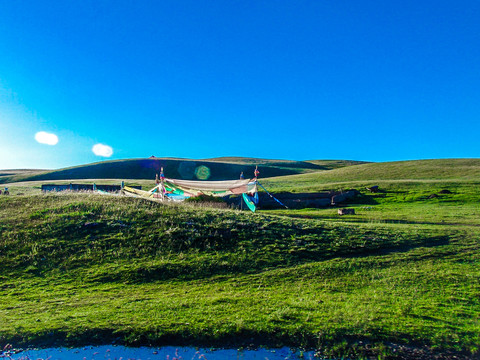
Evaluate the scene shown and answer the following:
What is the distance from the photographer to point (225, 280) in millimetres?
8445

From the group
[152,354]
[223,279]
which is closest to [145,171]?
[223,279]

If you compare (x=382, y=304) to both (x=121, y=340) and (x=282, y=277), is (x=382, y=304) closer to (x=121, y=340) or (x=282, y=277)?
(x=282, y=277)

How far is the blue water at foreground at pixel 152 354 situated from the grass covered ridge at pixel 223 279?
223 millimetres

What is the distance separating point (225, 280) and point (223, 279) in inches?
3.5

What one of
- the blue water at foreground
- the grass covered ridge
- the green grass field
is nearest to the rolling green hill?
the grass covered ridge

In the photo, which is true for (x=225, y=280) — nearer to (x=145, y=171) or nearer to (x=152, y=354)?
(x=152, y=354)

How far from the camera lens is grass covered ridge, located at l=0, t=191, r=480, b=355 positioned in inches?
227

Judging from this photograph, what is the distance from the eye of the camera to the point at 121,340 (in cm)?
564

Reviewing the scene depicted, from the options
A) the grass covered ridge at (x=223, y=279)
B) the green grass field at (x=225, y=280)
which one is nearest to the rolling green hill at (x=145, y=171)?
the grass covered ridge at (x=223, y=279)

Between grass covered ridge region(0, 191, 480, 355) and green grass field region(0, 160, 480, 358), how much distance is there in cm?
3

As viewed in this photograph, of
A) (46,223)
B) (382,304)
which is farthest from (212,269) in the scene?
(46,223)

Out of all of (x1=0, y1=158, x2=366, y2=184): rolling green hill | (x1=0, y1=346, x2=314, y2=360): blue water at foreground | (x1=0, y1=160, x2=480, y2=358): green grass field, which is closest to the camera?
(x1=0, y1=346, x2=314, y2=360): blue water at foreground

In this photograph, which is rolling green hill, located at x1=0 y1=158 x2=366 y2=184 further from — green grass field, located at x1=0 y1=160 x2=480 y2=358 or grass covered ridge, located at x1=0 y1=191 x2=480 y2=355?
green grass field, located at x1=0 y1=160 x2=480 y2=358

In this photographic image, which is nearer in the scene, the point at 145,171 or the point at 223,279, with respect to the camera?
the point at 223,279
